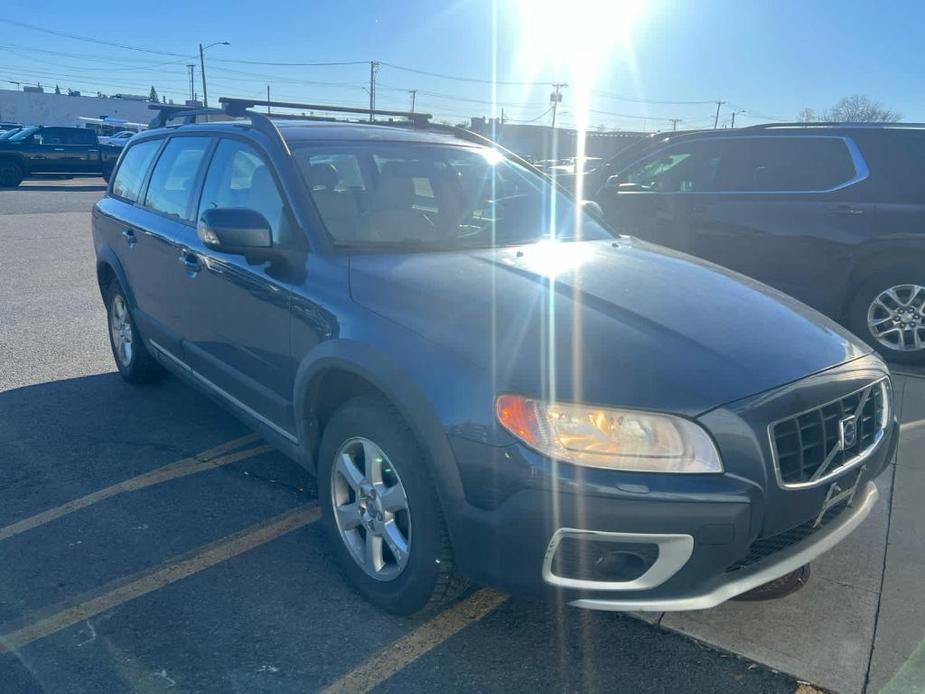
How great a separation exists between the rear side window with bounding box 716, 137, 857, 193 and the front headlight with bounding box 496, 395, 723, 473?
462 cm

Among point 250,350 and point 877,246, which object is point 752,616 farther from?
point 877,246

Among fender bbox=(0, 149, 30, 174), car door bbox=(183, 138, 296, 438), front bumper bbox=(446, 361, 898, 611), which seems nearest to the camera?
front bumper bbox=(446, 361, 898, 611)

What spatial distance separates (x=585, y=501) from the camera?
2162 millimetres

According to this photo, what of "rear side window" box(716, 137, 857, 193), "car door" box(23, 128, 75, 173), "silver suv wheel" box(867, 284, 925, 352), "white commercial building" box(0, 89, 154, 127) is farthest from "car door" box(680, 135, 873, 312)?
"white commercial building" box(0, 89, 154, 127)

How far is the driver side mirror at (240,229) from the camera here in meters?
3.09

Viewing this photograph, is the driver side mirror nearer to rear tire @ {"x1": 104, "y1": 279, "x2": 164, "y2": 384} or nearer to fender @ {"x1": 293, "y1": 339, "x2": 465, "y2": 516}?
fender @ {"x1": 293, "y1": 339, "x2": 465, "y2": 516}

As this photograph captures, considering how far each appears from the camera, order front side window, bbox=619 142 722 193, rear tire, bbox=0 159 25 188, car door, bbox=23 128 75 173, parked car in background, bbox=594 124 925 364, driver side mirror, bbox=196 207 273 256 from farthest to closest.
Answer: car door, bbox=23 128 75 173 < rear tire, bbox=0 159 25 188 < front side window, bbox=619 142 722 193 < parked car in background, bbox=594 124 925 364 < driver side mirror, bbox=196 207 273 256

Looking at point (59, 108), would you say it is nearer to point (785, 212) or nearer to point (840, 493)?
point (785, 212)

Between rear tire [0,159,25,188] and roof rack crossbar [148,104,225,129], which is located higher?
roof rack crossbar [148,104,225,129]

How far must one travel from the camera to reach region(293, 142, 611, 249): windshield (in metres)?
3.34

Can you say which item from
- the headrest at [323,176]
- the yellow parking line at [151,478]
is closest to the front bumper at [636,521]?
the headrest at [323,176]

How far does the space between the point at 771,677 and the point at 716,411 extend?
→ 0.98 meters

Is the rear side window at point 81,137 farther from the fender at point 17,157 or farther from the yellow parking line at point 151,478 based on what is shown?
the yellow parking line at point 151,478

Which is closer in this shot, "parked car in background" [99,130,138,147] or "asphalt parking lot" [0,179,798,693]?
"asphalt parking lot" [0,179,798,693]
